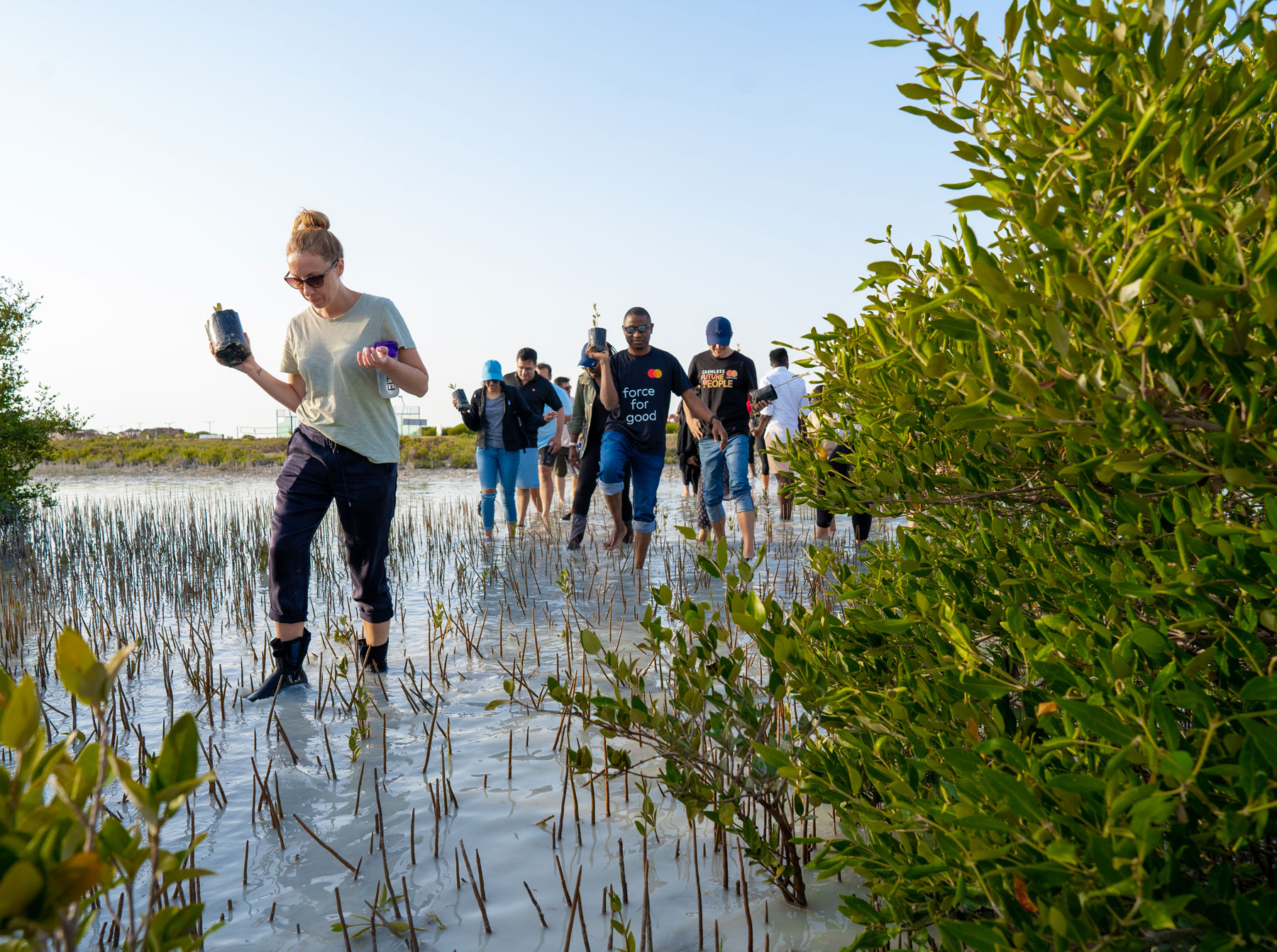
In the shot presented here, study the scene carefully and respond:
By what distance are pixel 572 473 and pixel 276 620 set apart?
39.5 feet

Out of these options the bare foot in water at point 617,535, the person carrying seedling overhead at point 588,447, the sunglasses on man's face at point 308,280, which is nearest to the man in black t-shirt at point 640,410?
the person carrying seedling overhead at point 588,447

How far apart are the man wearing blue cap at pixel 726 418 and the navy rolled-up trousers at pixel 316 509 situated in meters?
3.33

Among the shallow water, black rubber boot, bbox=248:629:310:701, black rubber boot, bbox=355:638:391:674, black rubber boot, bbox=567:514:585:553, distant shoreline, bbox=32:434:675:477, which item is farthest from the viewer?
distant shoreline, bbox=32:434:675:477

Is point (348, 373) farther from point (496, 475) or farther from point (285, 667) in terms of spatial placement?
point (496, 475)

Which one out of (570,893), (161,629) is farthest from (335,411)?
(161,629)

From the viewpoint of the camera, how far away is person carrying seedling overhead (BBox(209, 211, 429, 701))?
3326 mm

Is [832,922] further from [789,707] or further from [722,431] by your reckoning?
[722,431]

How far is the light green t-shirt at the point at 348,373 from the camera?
131 inches

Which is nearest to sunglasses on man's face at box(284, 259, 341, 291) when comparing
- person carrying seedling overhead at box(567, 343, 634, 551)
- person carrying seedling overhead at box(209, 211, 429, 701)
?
person carrying seedling overhead at box(209, 211, 429, 701)

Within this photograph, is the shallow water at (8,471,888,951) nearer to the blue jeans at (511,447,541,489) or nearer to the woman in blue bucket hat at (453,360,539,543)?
the woman in blue bucket hat at (453,360,539,543)

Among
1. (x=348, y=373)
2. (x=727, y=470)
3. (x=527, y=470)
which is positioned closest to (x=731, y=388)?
(x=727, y=470)

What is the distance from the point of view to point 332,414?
335cm

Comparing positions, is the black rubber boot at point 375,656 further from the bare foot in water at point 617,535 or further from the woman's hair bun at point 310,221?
the bare foot in water at point 617,535

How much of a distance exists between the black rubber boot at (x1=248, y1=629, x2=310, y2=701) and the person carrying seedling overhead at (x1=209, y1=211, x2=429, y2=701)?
111 millimetres
